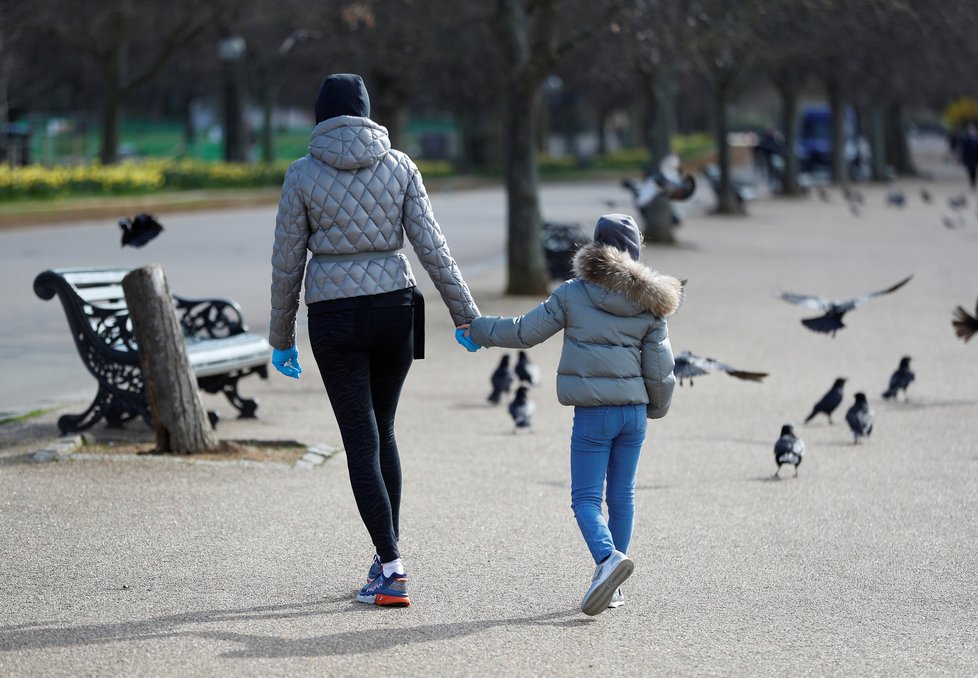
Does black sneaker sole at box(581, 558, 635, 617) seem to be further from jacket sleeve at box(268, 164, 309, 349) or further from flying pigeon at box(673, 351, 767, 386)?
flying pigeon at box(673, 351, 767, 386)

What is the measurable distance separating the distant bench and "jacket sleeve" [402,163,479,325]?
3.42 metres

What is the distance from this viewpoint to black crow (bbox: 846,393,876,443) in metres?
9.05

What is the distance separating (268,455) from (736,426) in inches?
129

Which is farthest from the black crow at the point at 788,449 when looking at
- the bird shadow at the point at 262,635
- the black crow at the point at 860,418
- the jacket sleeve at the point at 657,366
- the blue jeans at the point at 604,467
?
the bird shadow at the point at 262,635

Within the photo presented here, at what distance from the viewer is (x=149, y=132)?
79812 mm

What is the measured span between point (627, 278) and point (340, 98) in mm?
1152

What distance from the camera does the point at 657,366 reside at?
5203 millimetres

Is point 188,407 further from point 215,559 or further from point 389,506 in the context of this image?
point 389,506

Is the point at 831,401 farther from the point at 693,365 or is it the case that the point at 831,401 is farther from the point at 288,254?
the point at 288,254

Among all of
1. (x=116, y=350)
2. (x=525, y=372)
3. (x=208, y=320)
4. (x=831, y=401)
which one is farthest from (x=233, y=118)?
(x=116, y=350)

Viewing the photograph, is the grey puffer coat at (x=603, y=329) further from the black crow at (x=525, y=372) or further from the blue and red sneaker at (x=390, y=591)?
the black crow at (x=525, y=372)

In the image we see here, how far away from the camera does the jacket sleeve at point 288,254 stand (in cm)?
507

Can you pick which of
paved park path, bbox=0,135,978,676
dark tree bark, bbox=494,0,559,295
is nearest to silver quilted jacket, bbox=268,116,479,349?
paved park path, bbox=0,135,978,676

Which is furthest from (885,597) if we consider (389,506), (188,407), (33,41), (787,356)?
(33,41)
